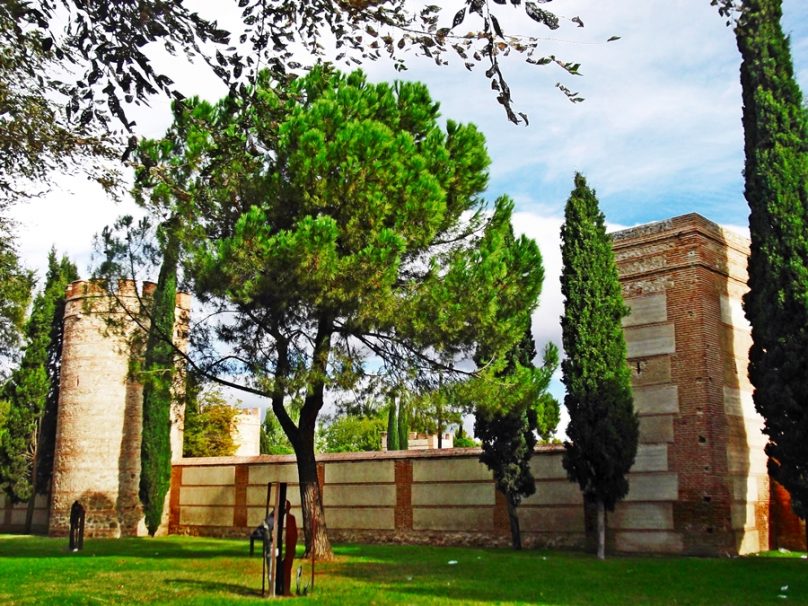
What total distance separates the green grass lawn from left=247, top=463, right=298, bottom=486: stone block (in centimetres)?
596

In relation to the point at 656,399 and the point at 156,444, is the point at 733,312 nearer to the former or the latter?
the point at 656,399

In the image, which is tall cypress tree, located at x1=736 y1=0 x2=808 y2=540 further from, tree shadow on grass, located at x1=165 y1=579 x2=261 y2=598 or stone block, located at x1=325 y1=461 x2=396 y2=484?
tree shadow on grass, located at x1=165 y1=579 x2=261 y2=598

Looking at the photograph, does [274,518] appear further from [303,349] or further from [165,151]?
[165,151]

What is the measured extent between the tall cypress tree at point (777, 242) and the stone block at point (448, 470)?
683cm

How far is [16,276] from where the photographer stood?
17156 millimetres

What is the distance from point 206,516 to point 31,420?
8.60 m

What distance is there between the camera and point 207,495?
2617cm

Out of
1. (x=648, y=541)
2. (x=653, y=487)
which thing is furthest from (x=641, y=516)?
(x=653, y=487)

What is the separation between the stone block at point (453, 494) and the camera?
19.8m

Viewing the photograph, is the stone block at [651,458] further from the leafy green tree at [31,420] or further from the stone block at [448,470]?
the leafy green tree at [31,420]

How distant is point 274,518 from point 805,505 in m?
10.0

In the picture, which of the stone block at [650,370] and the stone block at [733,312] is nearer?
the stone block at [650,370]

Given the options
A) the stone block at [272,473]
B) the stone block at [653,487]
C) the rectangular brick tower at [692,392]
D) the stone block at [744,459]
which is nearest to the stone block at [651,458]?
the rectangular brick tower at [692,392]

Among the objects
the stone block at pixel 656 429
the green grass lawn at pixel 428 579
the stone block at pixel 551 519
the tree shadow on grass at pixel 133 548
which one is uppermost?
the stone block at pixel 656 429
